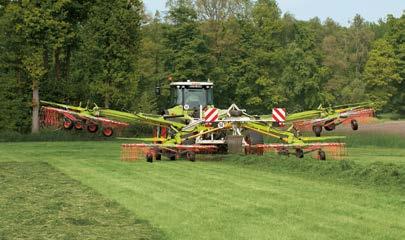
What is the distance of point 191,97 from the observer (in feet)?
78.5

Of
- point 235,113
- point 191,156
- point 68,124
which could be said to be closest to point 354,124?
point 235,113

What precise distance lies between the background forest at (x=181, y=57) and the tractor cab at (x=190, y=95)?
44.6 ft

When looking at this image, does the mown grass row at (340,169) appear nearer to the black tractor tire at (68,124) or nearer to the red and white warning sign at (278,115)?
the red and white warning sign at (278,115)

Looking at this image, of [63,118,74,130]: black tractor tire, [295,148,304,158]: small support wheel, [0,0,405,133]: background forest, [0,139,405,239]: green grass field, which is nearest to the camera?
[0,139,405,239]: green grass field

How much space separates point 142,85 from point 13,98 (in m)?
21.4

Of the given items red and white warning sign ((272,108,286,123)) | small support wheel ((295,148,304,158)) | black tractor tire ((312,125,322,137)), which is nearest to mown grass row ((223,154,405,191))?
small support wheel ((295,148,304,158))

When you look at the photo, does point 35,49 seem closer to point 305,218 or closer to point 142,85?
point 142,85

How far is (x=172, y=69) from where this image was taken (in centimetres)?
5572

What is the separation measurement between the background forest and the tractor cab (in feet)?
44.6

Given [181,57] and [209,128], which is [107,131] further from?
[181,57]

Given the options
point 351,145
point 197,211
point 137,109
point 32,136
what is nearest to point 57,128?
point 32,136

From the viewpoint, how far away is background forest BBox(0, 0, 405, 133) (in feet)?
117

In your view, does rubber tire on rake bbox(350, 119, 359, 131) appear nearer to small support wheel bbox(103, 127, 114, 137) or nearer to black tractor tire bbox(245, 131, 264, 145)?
black tractor tire bbox(245, 131, 264, 145)

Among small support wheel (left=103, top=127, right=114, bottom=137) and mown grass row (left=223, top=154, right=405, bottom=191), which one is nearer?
mown grass row (left=223, top=154, right=405, bottom=191)
